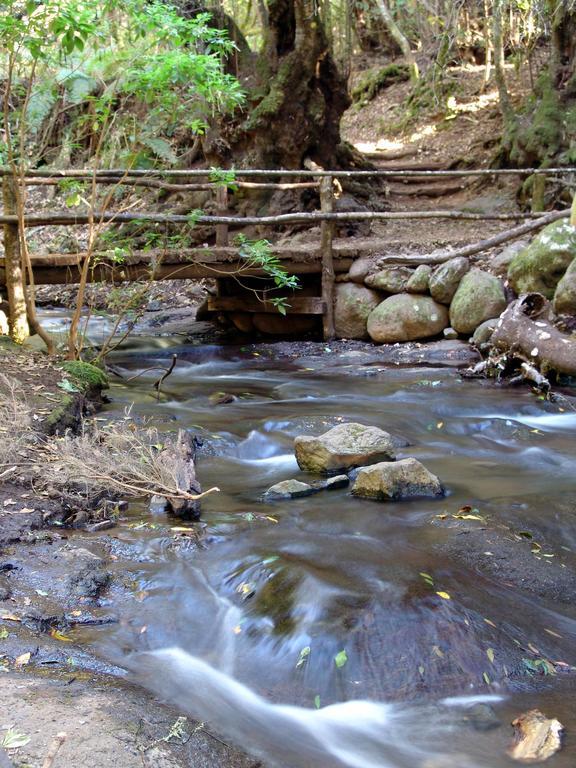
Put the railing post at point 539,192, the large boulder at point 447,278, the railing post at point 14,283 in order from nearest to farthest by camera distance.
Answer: the railing post at point 14,283
the large boulder at point 447,278
the railing post at point 539,192

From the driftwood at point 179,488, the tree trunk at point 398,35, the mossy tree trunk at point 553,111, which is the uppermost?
the tree trunk at point 398,35

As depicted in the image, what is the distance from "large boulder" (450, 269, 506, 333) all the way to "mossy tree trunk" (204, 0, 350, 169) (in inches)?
172

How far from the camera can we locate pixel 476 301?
30.6 feet

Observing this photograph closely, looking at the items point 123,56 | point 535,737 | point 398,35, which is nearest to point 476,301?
point 123,56

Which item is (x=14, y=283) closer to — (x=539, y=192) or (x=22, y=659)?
(x=22, y=659)

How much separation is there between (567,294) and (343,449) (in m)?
4.16

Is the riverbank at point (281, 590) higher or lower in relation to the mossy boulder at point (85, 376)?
lower

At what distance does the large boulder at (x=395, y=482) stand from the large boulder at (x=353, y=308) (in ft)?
18.8

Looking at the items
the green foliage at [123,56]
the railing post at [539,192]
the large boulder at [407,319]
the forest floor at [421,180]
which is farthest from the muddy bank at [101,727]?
the railing post at [539,192]

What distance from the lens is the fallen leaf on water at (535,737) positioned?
97.8 inches

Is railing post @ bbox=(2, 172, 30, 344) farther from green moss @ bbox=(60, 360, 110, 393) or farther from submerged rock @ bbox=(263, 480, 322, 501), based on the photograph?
submerged rock @ bbox=(263, 480, 322, 501)

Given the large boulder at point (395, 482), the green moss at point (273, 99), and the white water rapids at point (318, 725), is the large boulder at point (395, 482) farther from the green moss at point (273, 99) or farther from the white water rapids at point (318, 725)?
the green moss at point (273, 99)

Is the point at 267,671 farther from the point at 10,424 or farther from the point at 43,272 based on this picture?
the point at 43,272

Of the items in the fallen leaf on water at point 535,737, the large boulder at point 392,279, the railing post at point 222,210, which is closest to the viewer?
the fallen leaf on water at point 535,737
